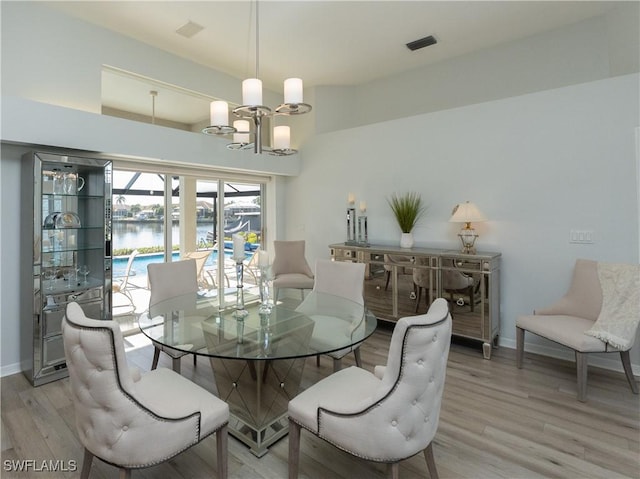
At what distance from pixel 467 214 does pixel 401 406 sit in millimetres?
2575

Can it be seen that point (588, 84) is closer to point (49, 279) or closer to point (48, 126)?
point (48, 126)

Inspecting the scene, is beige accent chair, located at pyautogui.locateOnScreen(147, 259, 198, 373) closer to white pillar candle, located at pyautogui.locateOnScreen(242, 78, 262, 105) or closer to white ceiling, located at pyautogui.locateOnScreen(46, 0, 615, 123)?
white pillar candle, located at pyautogui.locateOnScreen(242, 78, 262, 105)

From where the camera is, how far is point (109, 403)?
1364mm

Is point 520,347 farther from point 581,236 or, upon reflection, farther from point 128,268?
point 128,268

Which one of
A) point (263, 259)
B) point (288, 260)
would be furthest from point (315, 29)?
point (288, 260)

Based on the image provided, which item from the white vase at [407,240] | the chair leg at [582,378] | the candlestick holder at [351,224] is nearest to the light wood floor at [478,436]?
the chair leg at [582,378]

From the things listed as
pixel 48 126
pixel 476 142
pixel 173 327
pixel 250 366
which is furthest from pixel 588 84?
pixel 48 126

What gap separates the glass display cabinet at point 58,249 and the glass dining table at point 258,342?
3.47 feet

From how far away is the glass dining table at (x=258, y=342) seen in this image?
1.89 meters

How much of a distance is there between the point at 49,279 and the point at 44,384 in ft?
2.90

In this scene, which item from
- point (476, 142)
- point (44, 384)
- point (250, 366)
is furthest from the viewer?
point (476, 142)

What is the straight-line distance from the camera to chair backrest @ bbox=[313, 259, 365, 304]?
303cm

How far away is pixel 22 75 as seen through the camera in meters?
2.97

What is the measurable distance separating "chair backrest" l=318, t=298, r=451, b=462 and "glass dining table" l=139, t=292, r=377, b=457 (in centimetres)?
45
